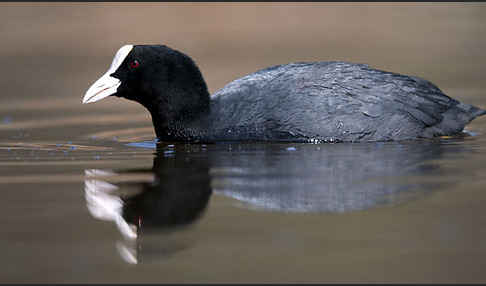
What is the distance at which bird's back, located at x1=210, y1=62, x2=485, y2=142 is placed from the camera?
7.68m

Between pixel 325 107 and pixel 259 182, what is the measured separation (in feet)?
6.56

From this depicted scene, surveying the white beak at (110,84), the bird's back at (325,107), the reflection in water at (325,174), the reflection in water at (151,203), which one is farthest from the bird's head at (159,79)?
the reflection in water at (151,203)

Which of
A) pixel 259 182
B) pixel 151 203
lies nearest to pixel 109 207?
pixel 151 203

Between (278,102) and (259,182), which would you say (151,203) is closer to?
(259,182)

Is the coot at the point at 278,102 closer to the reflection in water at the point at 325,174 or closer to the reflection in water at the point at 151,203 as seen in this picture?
the reflection in water at the point at 325,174

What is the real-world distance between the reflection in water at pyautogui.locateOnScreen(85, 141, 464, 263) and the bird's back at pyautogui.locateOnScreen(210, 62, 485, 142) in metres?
0.17

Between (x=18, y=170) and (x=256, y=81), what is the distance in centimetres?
243

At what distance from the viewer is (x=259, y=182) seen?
5.87 meters

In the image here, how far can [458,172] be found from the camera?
6125mm

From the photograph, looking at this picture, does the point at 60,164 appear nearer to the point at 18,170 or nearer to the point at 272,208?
the point at 18,170

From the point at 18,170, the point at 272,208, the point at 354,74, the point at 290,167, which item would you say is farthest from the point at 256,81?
the point at 272,208

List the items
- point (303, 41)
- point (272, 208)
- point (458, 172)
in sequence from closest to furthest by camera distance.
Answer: point (272, 208), point (458, 172), point (303, 41)

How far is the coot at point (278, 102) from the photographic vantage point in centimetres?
769

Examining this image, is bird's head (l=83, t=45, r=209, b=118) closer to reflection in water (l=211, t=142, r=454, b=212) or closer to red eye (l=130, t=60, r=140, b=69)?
red eye (l=130, t=60, r=140, b=69)
